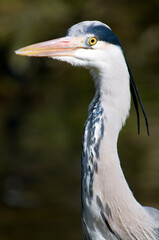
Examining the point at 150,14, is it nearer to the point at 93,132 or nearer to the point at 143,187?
the point at 143,187

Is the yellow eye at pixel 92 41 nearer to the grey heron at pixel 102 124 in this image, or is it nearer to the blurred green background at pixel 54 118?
the grey heron at pixel 102 124

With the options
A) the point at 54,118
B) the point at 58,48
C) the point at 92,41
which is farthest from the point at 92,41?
the point at 54,118

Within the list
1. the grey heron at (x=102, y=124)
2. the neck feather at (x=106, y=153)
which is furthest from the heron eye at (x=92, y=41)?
the neck feather at (x=106, y=153)

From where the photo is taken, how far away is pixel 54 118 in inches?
318

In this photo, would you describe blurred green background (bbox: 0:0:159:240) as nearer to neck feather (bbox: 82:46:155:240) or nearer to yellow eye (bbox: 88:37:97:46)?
neck feather (bbox: 82:46:155:240)

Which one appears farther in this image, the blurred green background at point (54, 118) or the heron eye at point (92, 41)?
the blurred green background at point (54, 118)

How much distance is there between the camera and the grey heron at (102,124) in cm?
234

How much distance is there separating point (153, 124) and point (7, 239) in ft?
11.6

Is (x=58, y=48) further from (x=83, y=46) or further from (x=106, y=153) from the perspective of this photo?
(x=106, y=153)

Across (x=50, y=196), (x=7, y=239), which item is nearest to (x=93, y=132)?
(x=7, y=239)

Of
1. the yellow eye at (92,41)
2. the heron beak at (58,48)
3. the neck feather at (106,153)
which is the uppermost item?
the yellow eye at (92,41)

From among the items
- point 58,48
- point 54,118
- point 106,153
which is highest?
point 58,48

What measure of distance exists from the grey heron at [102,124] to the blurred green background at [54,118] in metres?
2.10

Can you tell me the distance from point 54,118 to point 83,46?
5715 mm
